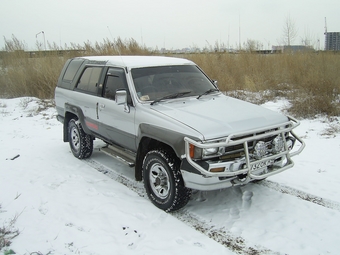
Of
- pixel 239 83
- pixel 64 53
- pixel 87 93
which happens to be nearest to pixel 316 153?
pixel 87 93

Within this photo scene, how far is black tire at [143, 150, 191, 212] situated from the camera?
155 inches

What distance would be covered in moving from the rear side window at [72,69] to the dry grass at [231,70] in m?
6.33

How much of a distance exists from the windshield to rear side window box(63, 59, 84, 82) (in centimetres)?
209

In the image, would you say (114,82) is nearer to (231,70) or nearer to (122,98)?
(122,98)

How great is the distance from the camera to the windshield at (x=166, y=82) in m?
4.76

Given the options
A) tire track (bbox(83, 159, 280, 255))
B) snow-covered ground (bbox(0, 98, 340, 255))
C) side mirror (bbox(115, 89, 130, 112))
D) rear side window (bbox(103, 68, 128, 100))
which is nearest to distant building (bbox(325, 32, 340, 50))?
snow-covered ground (bbox(0, 98, 340, 255))

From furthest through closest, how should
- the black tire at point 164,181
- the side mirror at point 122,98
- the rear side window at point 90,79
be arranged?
the rear side window at point 90,79 → the side mirror at point 122,98 → the black tire at point 164,181

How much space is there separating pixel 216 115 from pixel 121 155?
190 centimetres

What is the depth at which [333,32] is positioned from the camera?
1240 cm

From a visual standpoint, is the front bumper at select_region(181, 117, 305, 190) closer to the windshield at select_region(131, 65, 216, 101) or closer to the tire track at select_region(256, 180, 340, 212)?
the tire track at select_region(256, 180, 340, 212)

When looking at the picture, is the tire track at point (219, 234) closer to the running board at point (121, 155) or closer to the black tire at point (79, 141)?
the running board at point (121, 155)

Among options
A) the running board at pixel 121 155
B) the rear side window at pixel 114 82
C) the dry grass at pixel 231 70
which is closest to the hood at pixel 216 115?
the rear side window at pixel 114 82

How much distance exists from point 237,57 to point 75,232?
11.6 metres

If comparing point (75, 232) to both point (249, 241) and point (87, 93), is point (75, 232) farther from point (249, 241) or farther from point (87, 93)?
point (87, 93)
